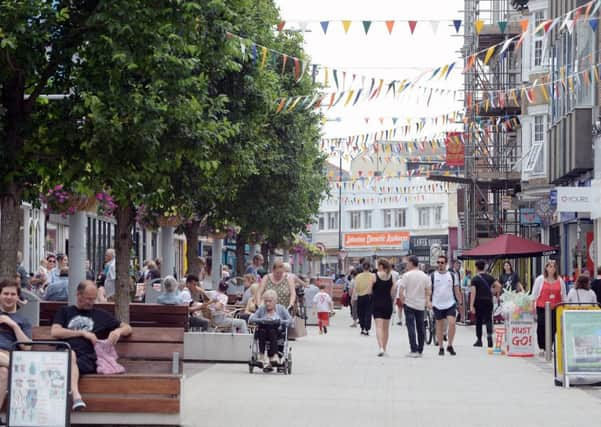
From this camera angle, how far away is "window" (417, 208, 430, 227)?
124 metres

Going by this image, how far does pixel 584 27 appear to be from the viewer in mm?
33781

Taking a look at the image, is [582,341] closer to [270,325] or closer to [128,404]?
[270,325]

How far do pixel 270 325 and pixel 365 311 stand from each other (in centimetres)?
1539

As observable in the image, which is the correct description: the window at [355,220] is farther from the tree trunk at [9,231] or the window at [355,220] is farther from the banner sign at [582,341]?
the tree trunk at [9,231]

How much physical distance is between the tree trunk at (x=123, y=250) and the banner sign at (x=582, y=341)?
7.68 meters

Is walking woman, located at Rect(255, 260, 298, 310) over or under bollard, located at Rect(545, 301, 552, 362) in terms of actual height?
over

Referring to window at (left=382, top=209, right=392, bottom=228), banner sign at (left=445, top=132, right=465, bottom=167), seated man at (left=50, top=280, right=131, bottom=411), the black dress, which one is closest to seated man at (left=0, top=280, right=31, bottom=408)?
seated man at (left=50, top=280, right=131, bottom=411)

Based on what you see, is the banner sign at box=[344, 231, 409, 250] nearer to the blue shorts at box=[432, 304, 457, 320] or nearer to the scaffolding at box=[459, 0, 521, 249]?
the scaffolding at box=[459, 0, 521, 249]

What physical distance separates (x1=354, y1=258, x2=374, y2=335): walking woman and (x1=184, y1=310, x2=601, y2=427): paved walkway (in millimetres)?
9473

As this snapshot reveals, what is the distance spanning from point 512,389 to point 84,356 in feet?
22.4

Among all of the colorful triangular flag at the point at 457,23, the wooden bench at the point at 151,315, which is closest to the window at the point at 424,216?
the colorful triangular flag at the point at 457,23

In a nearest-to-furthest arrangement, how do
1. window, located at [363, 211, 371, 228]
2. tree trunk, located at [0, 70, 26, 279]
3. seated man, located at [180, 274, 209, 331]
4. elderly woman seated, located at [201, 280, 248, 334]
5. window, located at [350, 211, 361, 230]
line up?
tree trunk, located at [0, 70, 26, 279], seated man, located at [180, 274, 209, 331], elderly woman seated, located at [201, 280, 248, 334], window, located at [363, 211, 371, 228], window, located at [350, 211, 361, 230]

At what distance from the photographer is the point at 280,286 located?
20953mm

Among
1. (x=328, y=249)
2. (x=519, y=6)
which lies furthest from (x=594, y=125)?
(x=328, y=249)
